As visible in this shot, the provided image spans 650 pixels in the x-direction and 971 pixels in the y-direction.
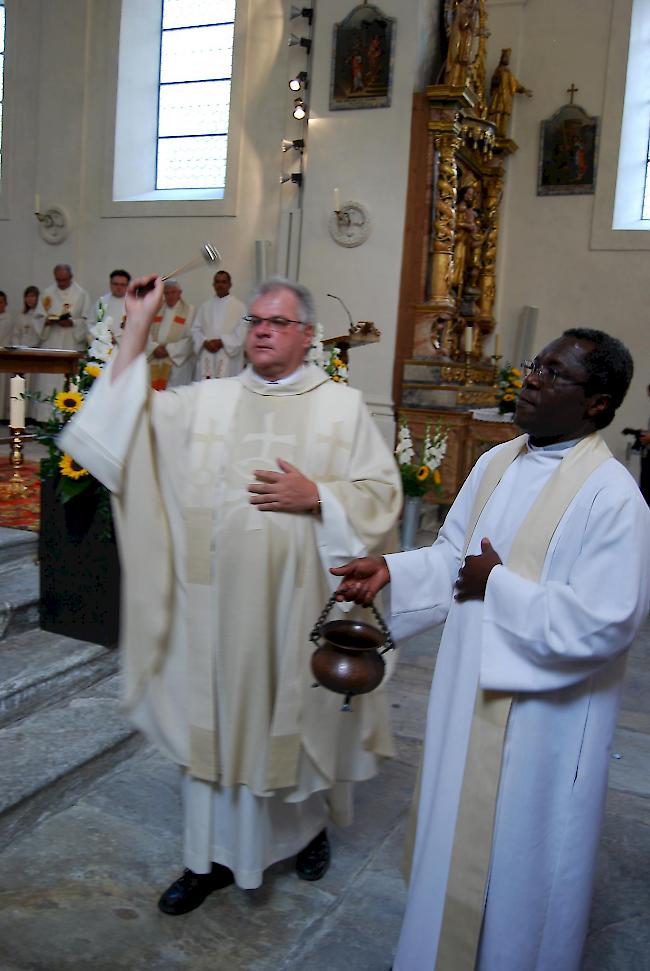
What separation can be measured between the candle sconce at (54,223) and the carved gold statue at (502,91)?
5.93 m

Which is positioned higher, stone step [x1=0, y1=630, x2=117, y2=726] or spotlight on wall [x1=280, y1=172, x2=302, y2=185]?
spotlight on wall [x1=280, y1=172, x2=302, y2=185]

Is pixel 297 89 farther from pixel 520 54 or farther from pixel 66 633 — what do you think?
pixel 66 633

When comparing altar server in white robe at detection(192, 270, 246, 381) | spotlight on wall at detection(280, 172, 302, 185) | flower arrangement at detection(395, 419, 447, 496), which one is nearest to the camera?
flower arrangement at detection(395, 419, 447, 496)

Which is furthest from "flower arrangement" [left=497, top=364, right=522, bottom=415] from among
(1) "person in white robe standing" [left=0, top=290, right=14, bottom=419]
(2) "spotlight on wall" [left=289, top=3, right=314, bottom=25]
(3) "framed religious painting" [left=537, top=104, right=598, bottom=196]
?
(1) "person in white robe standing" [left=0, top=290, right=14, bottom=419]

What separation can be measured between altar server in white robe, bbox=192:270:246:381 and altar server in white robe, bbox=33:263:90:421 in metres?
1.46

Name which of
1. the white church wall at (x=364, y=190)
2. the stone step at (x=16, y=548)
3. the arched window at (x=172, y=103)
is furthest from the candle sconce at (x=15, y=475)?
the arched window at (x=172, y=103)

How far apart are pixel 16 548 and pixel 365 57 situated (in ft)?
24.0

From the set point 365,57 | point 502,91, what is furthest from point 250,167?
point 502,91

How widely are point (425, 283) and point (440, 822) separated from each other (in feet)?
28.8

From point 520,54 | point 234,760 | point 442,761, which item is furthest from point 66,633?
point 520,54

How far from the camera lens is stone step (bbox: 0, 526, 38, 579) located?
4984 mm

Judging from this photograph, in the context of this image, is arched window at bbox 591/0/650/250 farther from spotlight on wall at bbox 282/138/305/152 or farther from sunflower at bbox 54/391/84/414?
sunflower at bbox 54/391/84/414

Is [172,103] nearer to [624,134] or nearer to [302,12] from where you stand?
[302,12]

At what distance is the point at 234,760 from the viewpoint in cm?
259
